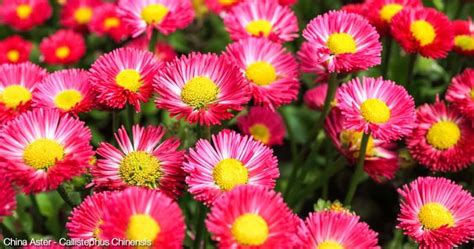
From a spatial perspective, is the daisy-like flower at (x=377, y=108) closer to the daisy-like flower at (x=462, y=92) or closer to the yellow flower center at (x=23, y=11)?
the daisy-like flower at (x=462, y=92)

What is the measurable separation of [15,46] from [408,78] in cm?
142

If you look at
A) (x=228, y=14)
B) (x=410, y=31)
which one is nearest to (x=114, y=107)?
(x=228, y=14)

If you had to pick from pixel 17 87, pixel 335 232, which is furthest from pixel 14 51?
pixel 335 232

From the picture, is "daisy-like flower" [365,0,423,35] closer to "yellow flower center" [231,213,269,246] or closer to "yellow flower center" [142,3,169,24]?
"yellow flower center" [142,3,169,24]

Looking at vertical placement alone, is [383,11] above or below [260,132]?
above

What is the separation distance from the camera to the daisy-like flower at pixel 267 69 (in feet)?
5.54

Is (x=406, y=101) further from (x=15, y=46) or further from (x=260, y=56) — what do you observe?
(x=15, y=46)

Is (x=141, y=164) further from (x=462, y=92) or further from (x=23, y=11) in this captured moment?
(x=23, y=11)

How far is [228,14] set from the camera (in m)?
2.00

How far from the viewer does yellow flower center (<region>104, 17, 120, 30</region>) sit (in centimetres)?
238

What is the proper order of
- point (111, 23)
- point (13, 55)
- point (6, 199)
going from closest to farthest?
point (6, 199)
point (13, 55)
point (111, 23)

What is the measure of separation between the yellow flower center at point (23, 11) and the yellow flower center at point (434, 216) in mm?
1779

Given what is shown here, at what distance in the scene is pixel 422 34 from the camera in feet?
6.07

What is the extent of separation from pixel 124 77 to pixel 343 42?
60cm
